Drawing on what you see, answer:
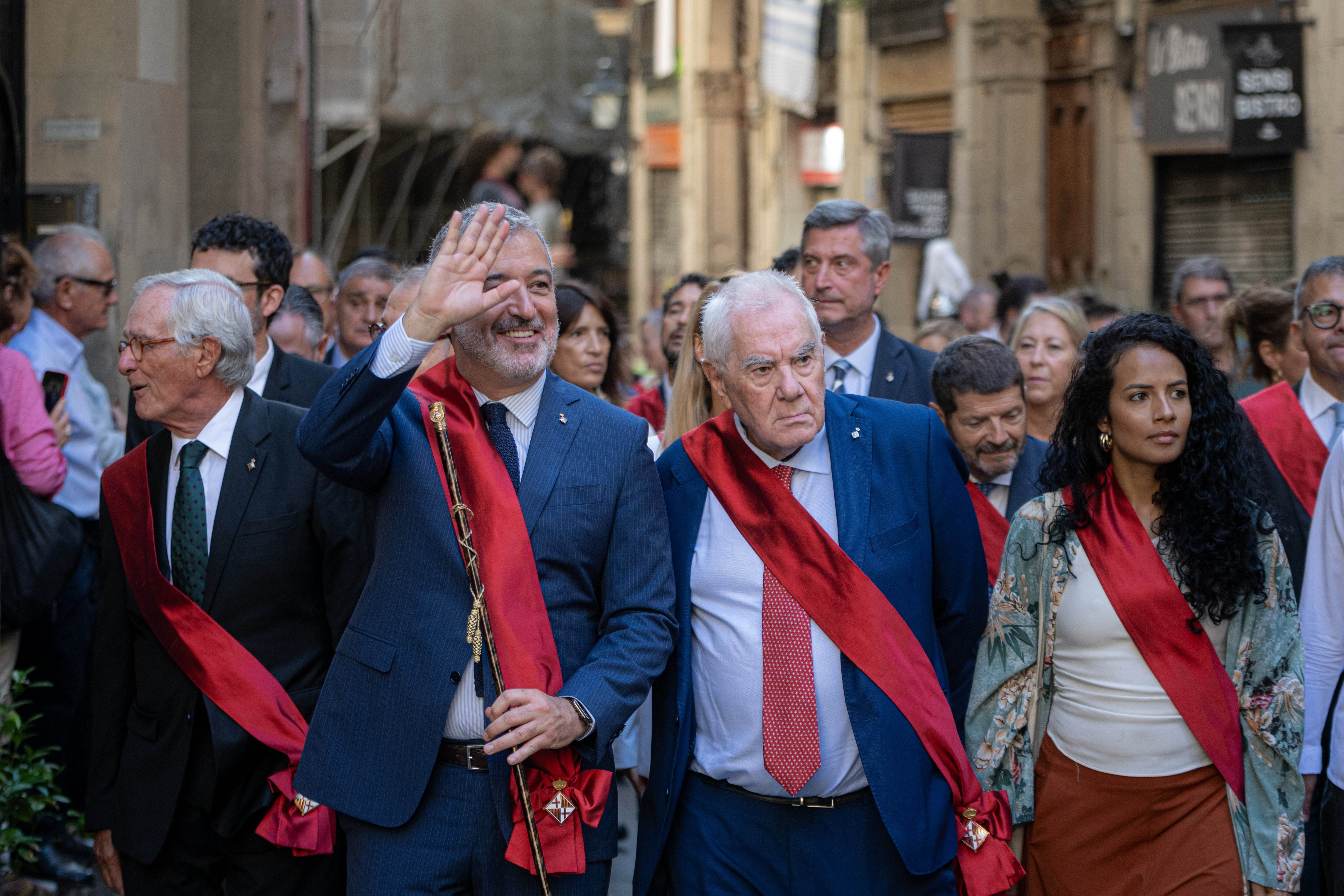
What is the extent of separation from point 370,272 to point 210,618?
378cm

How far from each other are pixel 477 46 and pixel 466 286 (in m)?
22.7

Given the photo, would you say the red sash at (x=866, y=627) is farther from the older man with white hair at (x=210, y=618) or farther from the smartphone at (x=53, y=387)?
the smartphone at (x=53, y=387)

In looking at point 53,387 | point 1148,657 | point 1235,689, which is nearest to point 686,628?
point 1148,657

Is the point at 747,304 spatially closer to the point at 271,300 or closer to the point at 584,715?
the point at 584,715

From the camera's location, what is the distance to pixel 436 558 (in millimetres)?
3311

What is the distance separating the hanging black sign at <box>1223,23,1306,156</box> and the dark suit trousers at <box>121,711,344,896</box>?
1046 cm

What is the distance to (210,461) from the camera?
3959 millimetres

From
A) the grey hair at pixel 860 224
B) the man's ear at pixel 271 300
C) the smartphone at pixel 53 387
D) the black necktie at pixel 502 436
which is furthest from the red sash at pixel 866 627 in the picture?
the smartphone at pixel 53 387

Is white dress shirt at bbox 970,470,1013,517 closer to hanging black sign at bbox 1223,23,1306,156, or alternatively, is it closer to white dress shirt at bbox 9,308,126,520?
white dress shirt at bbox 9,308,126,520

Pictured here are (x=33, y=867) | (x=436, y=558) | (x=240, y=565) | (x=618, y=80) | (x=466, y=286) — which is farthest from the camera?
(x=618, y=80)

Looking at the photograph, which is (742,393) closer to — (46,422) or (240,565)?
(240,565)

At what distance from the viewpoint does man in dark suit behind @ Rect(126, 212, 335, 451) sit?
525 cm

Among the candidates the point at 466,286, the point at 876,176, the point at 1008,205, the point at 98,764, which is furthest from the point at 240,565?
the point at 876,176

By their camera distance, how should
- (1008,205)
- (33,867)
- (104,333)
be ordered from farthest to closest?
(1008,205) < (104,333) < (33,867)
